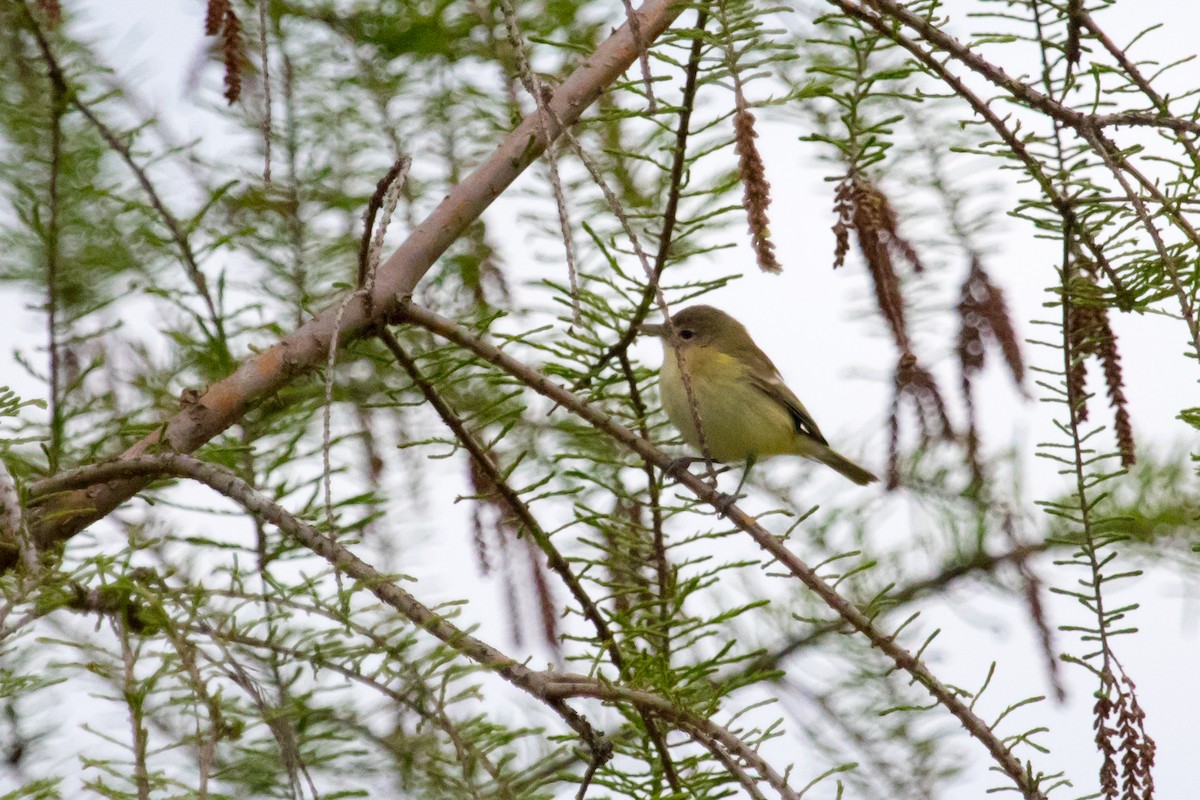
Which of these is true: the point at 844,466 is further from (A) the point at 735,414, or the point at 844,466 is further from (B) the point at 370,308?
(B) the point at 370,308

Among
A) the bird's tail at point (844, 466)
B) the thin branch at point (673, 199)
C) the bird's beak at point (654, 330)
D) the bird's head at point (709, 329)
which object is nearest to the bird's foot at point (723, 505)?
the thin branch at point (673, 199)

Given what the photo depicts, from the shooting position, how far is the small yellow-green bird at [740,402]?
12.8 feet

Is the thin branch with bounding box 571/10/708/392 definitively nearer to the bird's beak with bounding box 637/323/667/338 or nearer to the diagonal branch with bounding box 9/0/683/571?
the diagonal branch with bounding box 9/0/683/571

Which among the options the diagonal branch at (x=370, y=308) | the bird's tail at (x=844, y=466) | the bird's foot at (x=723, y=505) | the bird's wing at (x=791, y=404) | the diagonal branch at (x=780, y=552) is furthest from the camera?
the bird's wing at (x=791, y=404)

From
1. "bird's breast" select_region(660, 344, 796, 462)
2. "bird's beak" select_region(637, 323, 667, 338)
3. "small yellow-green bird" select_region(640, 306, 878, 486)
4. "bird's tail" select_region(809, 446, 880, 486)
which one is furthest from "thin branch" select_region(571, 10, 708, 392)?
"bird's tail" select_region(809, 446, 880, 486)

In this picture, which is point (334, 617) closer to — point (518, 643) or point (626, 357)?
point (626, 357)

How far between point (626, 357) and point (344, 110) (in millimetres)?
1321

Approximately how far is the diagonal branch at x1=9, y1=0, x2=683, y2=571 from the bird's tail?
1914 mm

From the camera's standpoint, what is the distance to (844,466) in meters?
3.96

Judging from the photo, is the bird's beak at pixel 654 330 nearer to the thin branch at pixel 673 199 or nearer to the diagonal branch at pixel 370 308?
the thin branch at pixel 673 199

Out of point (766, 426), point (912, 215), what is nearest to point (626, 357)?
point (912, 215)

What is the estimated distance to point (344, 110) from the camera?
10.5ft

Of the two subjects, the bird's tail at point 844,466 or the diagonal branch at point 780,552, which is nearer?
the diagonal branch at point 780,552

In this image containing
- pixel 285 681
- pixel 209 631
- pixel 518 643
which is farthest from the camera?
pixel 518 643
